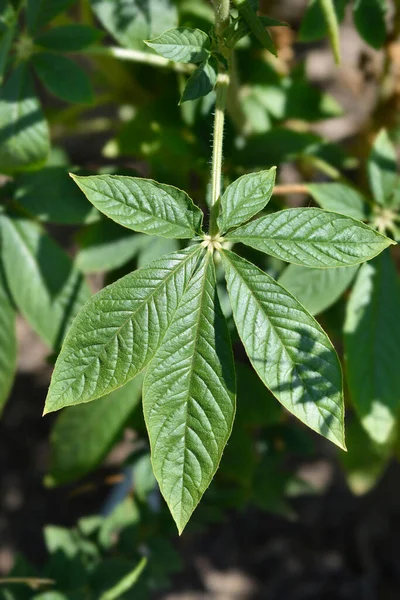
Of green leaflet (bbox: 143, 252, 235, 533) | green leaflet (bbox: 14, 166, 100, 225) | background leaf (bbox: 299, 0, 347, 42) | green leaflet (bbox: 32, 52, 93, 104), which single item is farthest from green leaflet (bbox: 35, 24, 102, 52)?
green leaflet (bbox: 143, 252, 235, 533)

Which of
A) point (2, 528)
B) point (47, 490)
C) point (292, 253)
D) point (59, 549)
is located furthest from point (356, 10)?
point (2, 528)

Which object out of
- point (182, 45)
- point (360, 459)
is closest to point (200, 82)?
point (182, 45)

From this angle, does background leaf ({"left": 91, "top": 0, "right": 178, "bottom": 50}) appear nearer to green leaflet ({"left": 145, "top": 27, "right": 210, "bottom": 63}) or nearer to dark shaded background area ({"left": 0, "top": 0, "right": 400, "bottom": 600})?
green leaflet ({"left": 145, "top": 27, "right": 210, "bottom": 63})

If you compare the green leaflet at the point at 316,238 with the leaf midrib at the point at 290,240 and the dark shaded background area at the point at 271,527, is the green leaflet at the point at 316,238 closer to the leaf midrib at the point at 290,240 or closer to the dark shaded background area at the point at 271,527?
the leaf midrib at the point at 290,240

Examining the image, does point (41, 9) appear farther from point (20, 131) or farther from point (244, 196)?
point (244, 196)

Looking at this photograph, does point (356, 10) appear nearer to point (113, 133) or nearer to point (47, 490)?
point (113, 133)
